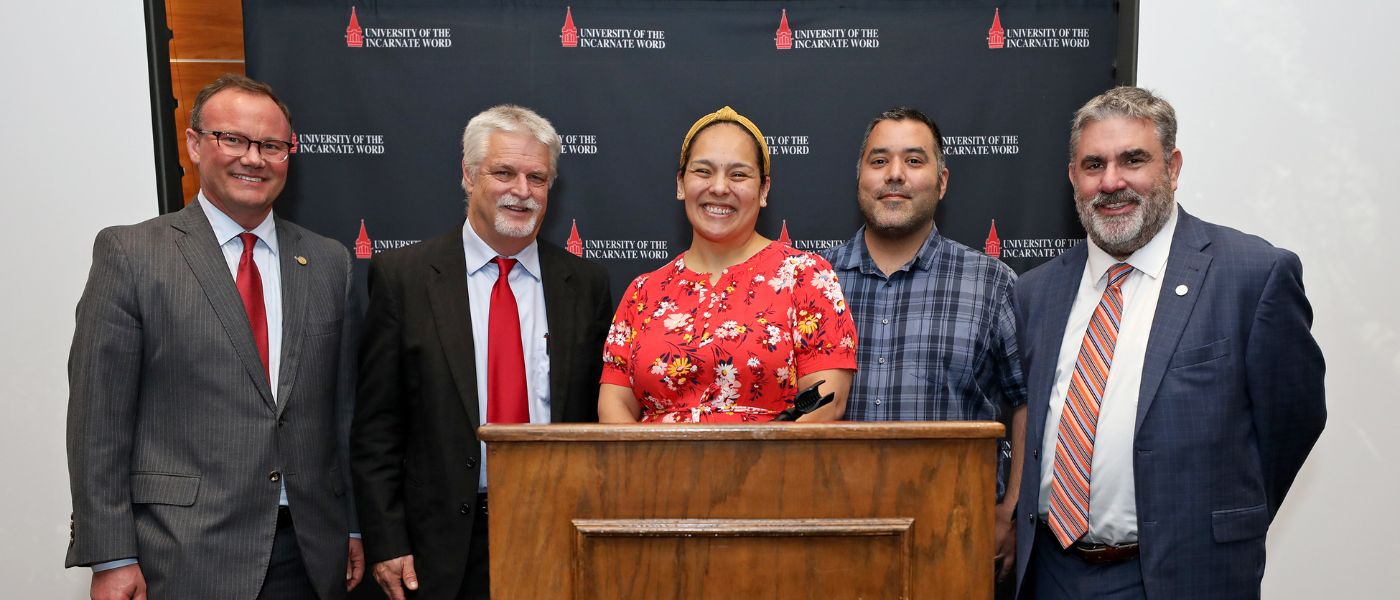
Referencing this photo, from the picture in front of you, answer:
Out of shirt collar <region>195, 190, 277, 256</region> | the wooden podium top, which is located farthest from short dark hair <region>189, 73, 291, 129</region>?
the wooden podium top

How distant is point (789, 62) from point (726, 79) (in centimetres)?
23

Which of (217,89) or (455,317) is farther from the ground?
(217,89)

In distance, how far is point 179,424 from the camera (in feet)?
6.43

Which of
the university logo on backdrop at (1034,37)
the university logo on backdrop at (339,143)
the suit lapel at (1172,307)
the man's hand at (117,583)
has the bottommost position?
the man's hand at (117,583)

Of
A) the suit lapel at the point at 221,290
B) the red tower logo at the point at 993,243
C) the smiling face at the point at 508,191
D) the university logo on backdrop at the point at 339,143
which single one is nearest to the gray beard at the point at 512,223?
→ the smiling face at the point at 508,191

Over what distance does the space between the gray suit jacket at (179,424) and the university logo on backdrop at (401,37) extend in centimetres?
111

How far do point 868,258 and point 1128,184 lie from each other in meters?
0.70

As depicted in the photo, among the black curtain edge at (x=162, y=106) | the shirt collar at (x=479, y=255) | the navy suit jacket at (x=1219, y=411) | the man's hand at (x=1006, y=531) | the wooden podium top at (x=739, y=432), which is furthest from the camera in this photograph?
→ the black curtain edge at (x=162, y=106)

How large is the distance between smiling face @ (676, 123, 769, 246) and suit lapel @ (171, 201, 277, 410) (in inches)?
43.2

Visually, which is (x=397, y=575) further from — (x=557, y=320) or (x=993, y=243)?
(x=993, y=243)

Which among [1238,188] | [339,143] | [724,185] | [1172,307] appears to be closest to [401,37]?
[339,143]

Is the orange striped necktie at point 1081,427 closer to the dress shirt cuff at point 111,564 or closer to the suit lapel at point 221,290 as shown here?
the suit lapel at point 221,290

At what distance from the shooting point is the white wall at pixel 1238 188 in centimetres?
288

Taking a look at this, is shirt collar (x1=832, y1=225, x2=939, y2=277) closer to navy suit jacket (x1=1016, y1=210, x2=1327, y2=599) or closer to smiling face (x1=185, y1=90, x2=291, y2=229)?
navy suit jacket (x1=1016, y1=210, x2=1327, y2=599)
